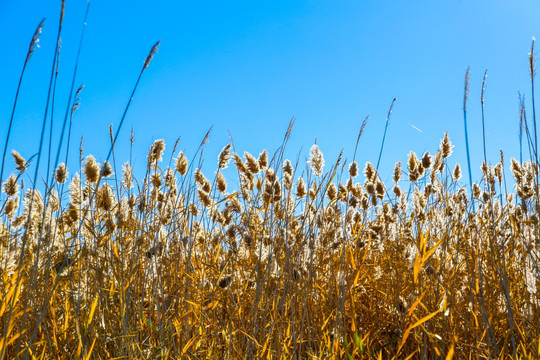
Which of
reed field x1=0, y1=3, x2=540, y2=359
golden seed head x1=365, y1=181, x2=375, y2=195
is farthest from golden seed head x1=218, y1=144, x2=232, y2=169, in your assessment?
golden seed head x1=365, y1=181, x2=375, y2=195

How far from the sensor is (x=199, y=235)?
3.07 meters

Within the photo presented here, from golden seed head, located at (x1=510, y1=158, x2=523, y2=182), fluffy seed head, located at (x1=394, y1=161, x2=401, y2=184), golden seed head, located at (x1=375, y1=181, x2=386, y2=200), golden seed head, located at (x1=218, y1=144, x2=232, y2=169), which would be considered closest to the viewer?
golden seed head, located at (x1=218, y1=144, x2=232, y2=169)

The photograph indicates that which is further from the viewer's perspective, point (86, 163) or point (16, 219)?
point (16, 219)

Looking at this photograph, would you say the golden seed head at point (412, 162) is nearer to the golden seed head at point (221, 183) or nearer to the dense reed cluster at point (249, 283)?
the dense reed cluster at point (249, 283)

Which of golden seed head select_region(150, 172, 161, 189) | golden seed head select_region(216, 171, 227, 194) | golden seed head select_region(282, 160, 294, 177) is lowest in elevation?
golden seed head select_region(150, 172, 161, 189)

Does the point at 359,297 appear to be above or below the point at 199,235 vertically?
below

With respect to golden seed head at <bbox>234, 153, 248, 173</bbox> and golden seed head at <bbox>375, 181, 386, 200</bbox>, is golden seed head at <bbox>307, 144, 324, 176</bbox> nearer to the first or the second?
golden seed head at <bbox>234, 153, 248, 173</bbox>

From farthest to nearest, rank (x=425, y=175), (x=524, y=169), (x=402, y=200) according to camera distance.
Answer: (x=402, y=200), (x=425, y=175), (x=524, y=169)

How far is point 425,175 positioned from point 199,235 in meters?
1.68

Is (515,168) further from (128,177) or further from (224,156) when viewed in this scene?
(128,177)

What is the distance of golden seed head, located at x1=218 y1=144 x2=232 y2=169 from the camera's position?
2439mm

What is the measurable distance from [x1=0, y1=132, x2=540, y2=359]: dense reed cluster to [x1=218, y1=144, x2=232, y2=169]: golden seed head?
0.5 inches

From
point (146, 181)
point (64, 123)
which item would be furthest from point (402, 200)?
point (64, 123)

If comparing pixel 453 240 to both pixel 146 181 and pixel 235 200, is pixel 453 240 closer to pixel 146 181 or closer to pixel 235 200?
pixel 235 200
